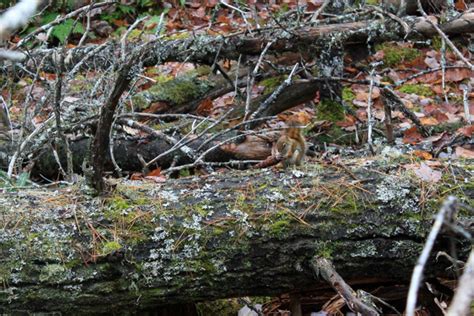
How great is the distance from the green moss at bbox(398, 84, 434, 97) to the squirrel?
130 inches

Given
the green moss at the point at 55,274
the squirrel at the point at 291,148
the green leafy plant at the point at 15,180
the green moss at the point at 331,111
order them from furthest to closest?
the green moss at the point at 331,111, the green leafy plant at the point at 15,180, the squirrel at the point at 291,148, the green moss at the point at 55,274

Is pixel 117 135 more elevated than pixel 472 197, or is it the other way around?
pixel 472 197

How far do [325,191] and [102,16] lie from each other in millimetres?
7702

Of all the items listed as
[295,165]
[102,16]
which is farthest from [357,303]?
[102,16]

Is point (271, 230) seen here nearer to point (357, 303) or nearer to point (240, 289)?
point (240, 289)

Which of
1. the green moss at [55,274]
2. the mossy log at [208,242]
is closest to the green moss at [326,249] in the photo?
the mossy log at [208,242]

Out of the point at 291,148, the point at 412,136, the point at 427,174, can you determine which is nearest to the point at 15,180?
the point at 291,148

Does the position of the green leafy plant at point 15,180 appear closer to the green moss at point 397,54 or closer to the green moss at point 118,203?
the green moss at point 118,203

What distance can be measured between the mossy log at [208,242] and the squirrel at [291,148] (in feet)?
1.89

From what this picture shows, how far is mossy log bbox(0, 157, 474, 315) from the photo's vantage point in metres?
3.06

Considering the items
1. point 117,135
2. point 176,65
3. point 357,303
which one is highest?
point 357,303

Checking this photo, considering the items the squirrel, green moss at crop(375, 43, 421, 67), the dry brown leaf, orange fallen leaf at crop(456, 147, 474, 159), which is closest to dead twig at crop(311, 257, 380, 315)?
the dry brown leaf

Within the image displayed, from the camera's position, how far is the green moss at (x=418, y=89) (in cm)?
698

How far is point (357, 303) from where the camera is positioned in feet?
8.89
